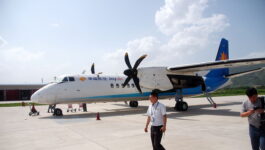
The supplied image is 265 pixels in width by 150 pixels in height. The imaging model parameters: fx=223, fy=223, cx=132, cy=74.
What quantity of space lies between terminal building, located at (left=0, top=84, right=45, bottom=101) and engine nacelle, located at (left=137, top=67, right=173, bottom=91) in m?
50.7

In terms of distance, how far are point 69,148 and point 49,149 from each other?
25.9 inches

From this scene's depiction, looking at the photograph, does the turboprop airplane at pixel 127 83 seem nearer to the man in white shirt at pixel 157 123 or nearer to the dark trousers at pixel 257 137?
the man in white shirt at pixel 157 123

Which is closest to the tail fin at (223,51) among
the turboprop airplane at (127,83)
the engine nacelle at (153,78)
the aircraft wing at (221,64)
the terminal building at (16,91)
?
the turboprop airplane at (127,83)

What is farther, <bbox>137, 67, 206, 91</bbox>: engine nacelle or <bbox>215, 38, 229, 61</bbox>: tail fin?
<bbox>215, 38, 229, 61</bbox>: tail fin

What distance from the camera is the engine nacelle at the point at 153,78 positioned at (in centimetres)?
1700

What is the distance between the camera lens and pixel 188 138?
322 inches

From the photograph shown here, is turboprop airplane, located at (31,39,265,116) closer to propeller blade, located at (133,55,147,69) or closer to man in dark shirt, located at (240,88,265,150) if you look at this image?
propeller blade, located at (133,55,147,69)

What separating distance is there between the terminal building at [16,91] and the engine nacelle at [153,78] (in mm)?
50670

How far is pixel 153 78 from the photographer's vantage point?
17109 mm

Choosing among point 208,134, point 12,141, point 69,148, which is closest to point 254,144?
point 208,134

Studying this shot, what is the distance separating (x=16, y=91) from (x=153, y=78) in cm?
5303

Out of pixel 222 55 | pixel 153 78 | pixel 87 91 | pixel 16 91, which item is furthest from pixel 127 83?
pixel 16 91

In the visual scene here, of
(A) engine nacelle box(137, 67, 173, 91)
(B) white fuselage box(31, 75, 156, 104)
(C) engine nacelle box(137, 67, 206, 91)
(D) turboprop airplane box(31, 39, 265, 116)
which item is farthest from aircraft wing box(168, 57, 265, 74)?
(B) white fuselage box(31, 75, 156, 104)

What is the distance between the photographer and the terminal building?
57.6 metres
